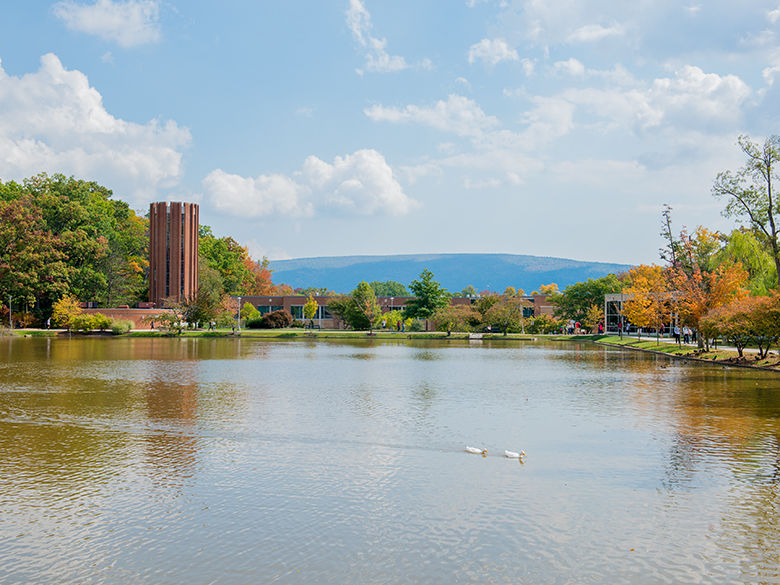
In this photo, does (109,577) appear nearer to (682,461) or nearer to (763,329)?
(682,461)

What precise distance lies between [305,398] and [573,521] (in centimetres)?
1207

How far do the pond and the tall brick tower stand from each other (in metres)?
68.7

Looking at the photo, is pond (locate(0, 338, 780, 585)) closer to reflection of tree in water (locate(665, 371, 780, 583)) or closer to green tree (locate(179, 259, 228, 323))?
reflection of tree in water (locate(665, 371, 780, 583))

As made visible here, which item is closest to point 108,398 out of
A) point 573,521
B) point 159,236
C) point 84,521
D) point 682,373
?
point 84,521

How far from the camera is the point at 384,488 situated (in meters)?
9.73

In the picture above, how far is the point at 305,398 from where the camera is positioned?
19.5 m

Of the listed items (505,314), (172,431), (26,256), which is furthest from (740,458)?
(26,256)

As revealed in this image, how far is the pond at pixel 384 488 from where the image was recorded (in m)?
6.98

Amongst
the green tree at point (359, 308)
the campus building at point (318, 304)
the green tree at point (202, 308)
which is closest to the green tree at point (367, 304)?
the green tree at point (359, 308)

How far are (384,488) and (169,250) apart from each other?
8240 centimetres

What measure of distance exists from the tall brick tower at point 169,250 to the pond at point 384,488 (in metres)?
68.7

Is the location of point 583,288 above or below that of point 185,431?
above

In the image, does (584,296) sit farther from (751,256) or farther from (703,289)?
(703,289)

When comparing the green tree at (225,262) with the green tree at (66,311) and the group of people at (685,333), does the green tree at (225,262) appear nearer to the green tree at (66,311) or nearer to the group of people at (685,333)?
the green tree at (66,311)
